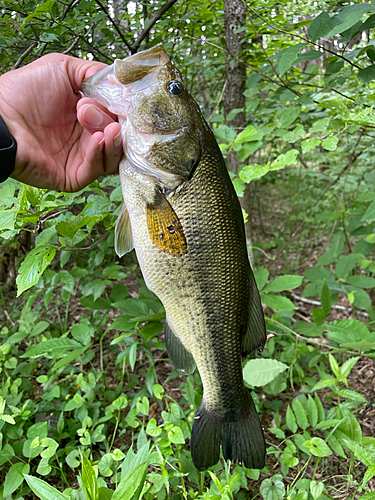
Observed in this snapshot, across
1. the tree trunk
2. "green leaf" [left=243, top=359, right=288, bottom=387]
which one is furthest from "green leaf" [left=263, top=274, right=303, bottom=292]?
the tree trunk

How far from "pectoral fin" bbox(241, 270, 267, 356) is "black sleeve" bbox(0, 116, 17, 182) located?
3.98 ft

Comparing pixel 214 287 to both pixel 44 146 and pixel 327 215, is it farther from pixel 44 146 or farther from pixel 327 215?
pixel 327 215

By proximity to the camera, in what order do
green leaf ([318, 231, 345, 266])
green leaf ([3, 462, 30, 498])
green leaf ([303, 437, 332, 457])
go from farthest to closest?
1. green leaf ([318, 231, 345, 266])
2. green leaf ([3, 462, 30, 498])
3. green leaf ([303, 437, 332, 457])

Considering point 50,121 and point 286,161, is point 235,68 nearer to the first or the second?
point 286,161

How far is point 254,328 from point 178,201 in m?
0.69

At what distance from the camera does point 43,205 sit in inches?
63.4

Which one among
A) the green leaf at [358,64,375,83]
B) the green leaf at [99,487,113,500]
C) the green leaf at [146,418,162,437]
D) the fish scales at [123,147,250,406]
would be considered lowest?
the green leaf at [146,418,162,437]

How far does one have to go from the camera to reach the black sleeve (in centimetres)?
156

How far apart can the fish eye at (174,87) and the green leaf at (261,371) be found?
62.6 inches

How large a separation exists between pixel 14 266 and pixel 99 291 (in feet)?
7.03

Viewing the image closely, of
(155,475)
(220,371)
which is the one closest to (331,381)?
(220,371)

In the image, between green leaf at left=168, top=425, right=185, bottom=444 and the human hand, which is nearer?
the human hand

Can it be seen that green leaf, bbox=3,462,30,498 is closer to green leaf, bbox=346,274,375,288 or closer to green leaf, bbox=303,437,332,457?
green leaf, bbox=303,437,332,457

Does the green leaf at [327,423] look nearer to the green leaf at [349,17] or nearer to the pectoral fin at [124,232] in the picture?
the pectoral fin at [124,232]
